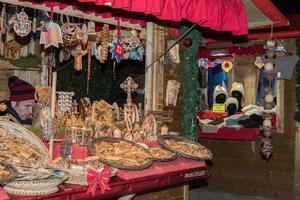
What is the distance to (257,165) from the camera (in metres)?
11.1

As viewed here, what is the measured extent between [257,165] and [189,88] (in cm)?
442

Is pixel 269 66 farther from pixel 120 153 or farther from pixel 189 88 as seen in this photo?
pixel 120 153

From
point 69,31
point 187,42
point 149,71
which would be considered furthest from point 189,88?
point 69,31

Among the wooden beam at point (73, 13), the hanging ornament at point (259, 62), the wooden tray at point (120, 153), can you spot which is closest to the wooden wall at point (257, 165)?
the hanging ornament at point (259, 62)

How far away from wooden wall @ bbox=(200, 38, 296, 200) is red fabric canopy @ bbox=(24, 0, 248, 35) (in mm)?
4713

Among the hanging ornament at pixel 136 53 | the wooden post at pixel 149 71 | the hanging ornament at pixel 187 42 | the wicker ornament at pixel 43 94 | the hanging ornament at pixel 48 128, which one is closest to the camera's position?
the hanging ornament at pixel 48 128

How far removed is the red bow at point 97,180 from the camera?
425cm

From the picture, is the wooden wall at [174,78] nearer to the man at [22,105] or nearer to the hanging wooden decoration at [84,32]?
the hanging wooden decoration at [84,32]

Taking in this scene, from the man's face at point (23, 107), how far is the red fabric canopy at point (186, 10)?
1.72 meters

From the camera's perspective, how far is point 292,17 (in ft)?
32.8

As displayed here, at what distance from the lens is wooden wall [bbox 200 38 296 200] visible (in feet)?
34.0

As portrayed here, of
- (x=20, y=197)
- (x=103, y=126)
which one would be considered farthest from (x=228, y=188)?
(x=20, y=197)

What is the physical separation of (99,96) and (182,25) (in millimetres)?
4176

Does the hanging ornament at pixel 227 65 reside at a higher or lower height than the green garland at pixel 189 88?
higher
